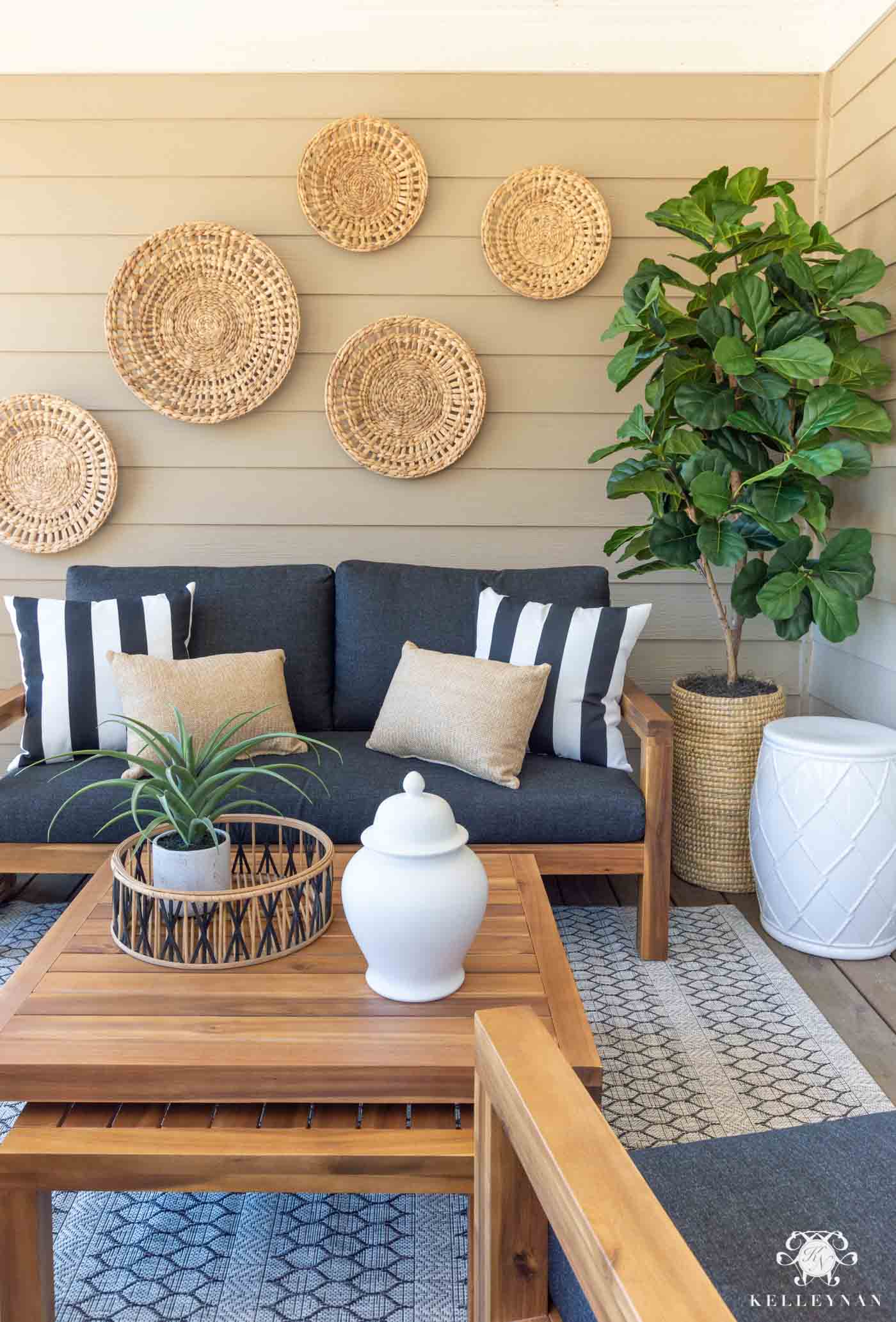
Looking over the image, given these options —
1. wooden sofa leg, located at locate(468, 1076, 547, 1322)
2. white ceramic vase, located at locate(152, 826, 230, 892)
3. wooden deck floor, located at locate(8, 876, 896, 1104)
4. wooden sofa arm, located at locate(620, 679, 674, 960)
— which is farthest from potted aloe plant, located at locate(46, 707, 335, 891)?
wooden deck floor, located at locate(8, 876, 896, 1104)

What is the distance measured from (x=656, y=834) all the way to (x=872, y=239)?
6.04ft

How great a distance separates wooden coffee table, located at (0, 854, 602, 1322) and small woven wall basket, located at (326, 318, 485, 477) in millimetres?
1993

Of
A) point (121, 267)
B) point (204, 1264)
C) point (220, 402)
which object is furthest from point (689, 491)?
point (204, 1264)

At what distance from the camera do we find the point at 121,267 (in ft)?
10.6

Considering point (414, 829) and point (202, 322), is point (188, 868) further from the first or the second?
point (202, 322)

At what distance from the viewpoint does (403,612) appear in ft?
9.98

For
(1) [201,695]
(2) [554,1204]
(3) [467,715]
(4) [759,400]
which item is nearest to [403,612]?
(3) [467,715]

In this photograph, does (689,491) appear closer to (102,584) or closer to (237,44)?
(102,584)

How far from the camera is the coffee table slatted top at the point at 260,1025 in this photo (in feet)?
4.67

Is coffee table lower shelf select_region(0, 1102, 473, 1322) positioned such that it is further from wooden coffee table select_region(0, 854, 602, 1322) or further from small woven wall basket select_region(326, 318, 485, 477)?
small woven wall basket select_region(326, 318, 485, 477)

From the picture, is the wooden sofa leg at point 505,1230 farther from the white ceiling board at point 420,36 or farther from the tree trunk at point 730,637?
the white ceiling board at point 420,36

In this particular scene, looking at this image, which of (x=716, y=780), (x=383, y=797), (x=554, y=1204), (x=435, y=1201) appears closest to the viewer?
(x=554, y=1204)

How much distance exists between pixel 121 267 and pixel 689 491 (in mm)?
1877
